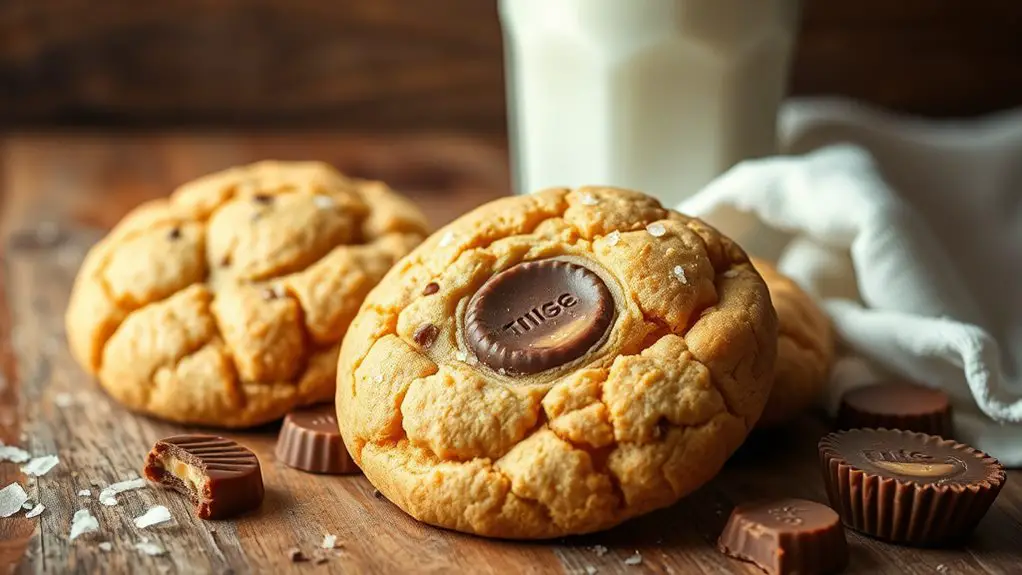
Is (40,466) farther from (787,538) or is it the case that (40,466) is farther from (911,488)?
(911,488)

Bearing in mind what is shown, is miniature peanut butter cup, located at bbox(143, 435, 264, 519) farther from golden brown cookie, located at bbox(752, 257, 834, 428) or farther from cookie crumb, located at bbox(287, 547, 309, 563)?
golden brown cookie, located at bbox(752, 257, 834, 428)

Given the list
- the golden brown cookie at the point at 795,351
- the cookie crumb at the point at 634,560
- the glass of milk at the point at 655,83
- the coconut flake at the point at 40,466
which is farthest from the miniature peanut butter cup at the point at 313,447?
the glass of milk at the point at 655,83

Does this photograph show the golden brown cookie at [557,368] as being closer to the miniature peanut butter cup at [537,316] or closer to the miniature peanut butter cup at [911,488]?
the miniature peanut butter cup at [537,316]

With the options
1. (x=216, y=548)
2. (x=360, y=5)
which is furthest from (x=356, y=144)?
(x=216, y=548)

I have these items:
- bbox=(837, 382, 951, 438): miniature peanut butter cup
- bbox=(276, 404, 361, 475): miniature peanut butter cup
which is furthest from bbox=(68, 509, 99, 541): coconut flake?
bbox=(837, 382, 951, 438): miniature peanut butter cup

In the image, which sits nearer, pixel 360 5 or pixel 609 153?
pixel 609 153

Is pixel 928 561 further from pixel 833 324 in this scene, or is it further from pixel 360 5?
pixel 360 5
